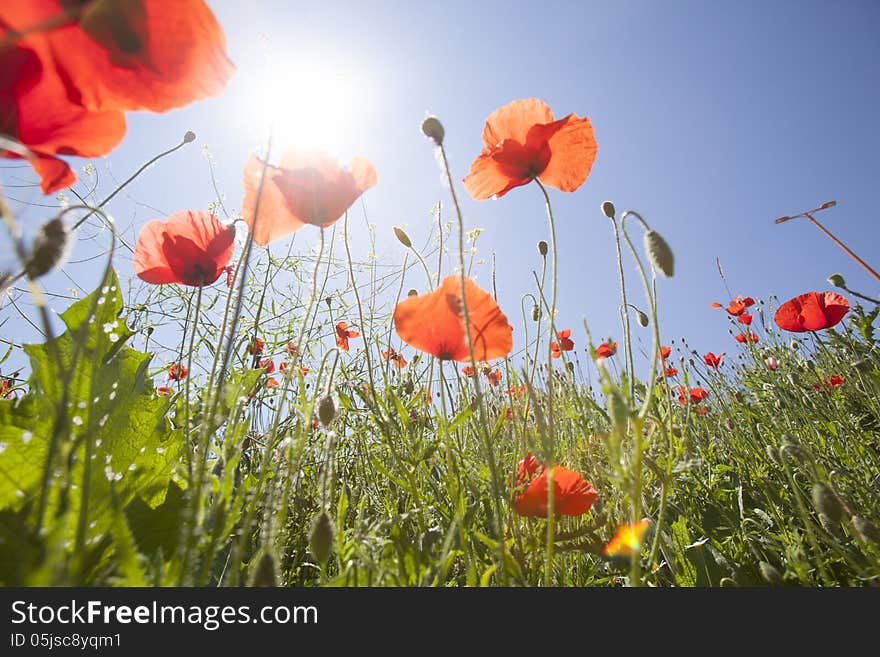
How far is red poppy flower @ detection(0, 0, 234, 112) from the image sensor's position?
0.54m

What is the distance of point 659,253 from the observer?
33.6 inches

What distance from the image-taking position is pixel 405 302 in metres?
1.14

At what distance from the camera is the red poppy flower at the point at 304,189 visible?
1.03 metres

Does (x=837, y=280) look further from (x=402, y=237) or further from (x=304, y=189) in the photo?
(x=304, y=189)

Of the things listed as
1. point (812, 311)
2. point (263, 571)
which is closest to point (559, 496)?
point (263, 571)

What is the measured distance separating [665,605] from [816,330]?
2039 millimetres

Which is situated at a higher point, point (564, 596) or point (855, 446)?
point (855, 446)

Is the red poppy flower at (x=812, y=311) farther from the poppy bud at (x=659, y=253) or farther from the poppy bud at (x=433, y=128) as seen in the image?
the poppy bud at (x=433, y=128)

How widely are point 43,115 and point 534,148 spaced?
105 centimetres

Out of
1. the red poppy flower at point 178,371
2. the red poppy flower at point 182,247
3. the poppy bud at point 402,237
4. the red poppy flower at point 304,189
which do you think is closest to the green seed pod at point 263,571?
the red poppy flower at point 304,189

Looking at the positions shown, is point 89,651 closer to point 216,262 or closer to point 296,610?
point 296,610

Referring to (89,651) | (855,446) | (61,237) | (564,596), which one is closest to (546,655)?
(564,596)

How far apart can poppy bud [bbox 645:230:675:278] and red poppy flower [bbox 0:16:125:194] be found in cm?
81

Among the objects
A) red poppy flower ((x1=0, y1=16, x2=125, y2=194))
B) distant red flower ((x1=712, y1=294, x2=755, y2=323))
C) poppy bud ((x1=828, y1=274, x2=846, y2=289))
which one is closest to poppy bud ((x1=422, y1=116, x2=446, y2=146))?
red poppy flower ((x1=0, y1=16, x2=125, y2=194))
